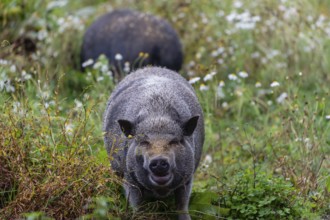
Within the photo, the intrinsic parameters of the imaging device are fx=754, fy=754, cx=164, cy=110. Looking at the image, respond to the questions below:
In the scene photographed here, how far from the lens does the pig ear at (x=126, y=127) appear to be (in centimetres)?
512

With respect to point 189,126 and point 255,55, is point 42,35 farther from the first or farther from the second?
point 189,126

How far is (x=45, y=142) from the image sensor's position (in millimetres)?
5570

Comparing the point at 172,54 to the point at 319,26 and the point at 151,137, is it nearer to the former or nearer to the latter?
the point at 319,26

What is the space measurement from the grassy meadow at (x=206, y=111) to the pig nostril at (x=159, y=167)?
371 millimetres

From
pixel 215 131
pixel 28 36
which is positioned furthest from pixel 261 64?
pixel 28 36

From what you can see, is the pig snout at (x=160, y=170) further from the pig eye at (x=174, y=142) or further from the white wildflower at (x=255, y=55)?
the white wildflower at (x=255, y=55)

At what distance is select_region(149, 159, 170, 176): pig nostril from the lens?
4.76m

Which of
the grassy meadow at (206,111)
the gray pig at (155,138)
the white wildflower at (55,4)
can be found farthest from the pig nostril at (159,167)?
the white wildflower at (55,4)

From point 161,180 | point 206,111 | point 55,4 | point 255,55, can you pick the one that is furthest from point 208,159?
point 55,4

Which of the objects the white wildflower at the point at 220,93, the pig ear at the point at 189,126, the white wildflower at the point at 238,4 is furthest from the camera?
the white wildflower at the point at 238,4

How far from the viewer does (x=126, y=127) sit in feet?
16.9

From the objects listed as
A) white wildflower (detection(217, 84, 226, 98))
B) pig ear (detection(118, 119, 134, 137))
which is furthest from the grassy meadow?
pig ear (detection(118, 119, 134, 137))

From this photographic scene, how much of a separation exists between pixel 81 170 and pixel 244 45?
5.07 metres

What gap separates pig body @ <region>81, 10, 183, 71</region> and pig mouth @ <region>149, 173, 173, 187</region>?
14.5ft
